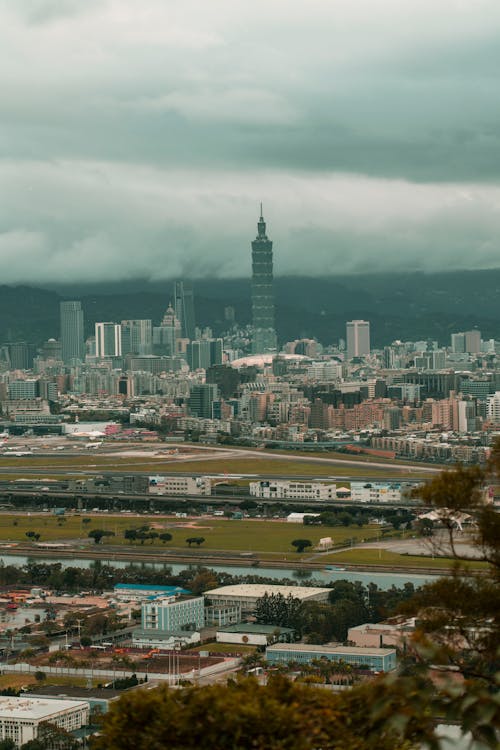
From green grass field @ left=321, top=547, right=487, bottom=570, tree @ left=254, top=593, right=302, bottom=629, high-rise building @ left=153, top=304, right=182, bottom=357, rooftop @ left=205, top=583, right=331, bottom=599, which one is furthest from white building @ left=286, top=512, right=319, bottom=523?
high-rise building @ left=153, top=304, right=182, bottom=357

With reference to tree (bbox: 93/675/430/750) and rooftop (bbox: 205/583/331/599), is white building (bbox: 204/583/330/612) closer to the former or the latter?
rooftop (bbox: 205/583/331/599)

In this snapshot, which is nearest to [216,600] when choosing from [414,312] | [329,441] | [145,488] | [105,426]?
[145,488]

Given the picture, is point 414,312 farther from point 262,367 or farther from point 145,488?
point 145,488

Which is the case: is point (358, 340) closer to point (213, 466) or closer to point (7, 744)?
point (213, 466)

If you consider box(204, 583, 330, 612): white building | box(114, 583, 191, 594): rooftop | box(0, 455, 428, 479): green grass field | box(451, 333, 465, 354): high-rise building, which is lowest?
box(0, 455, 428, 479): green grass field

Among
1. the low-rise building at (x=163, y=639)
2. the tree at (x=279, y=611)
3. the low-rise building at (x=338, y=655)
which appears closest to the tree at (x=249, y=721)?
the low-rise building at (x=338, y=655)

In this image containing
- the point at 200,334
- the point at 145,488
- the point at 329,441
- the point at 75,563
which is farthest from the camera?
the point at 200,334
